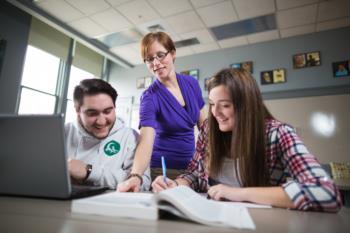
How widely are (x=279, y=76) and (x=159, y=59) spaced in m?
2.92

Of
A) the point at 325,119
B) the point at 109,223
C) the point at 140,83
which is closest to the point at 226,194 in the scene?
the point at 109,223

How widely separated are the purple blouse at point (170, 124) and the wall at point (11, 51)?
2.66m

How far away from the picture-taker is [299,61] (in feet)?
11.8

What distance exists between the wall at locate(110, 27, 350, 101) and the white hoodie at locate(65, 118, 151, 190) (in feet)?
9.93

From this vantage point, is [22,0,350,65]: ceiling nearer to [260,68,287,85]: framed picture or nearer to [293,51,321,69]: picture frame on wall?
[293,51,321,69]: picture frame on wall

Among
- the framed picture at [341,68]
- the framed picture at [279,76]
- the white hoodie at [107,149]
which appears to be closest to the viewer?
the white hoodie at [107,149]

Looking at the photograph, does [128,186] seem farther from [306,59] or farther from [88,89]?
[306,59]

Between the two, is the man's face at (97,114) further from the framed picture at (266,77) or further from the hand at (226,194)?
the framed picture at (266,77)

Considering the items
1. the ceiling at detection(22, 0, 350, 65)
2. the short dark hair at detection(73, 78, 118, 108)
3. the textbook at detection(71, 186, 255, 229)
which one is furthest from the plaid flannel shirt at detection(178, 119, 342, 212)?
the ceiling at detection(22, 0, 350, 65)

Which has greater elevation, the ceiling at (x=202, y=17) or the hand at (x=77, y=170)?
the ceiling at (x=202, y=17)

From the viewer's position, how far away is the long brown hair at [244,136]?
0.89m

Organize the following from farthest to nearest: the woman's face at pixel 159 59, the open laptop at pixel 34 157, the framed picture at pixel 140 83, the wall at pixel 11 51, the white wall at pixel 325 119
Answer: the framed picture at pixel 140 83 < the white wall at pixel 325 119 < the wall at pixel 11 51 < the woman's face at pixel 159 59 < the open laptop at pixel 34 157

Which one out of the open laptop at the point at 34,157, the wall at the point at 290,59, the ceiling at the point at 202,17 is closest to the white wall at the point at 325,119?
the wall at the point at 290,59

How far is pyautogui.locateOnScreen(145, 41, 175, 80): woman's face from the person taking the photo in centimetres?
130
